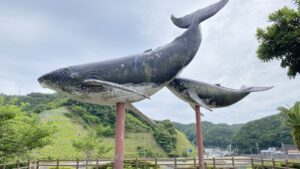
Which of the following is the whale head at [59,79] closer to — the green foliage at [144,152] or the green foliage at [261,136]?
the green foliage at [144,152]

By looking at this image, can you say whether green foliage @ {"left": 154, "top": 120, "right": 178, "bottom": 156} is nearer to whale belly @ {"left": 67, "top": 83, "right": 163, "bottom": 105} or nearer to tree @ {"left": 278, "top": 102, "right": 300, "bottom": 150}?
tree @ {"left": 278, "top": 102, "right": 300, "bottom": 150}

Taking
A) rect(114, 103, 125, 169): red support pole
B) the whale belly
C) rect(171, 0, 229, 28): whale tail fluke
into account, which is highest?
rect(171, 0, 229, 28): whale tail fluke

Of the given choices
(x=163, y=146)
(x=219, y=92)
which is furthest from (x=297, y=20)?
(x=163, y=146)

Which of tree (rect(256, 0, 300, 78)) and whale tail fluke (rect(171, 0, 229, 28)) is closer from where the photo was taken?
whale tail fluke (rect(171, 0, 229, 28))

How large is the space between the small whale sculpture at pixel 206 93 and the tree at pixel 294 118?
5.13 metres

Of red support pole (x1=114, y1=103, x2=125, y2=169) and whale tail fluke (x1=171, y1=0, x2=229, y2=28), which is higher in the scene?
whale tail fluke (x1=171, y1=0, x2=229, y2=28)

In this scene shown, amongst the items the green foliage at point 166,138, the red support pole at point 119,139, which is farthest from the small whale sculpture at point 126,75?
the green foliage at point 166,138

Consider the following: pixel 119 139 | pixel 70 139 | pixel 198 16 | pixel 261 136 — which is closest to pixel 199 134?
pixel 119 139

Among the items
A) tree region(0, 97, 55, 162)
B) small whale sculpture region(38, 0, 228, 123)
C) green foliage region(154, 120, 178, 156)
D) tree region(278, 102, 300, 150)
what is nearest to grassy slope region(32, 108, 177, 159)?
green foliage region(154, 120, 178, 156)

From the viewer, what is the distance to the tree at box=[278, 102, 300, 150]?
1261 centimetres

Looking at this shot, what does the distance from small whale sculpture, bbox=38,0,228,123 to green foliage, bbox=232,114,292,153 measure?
6429 centimetres

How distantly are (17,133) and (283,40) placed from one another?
1059 centimetres

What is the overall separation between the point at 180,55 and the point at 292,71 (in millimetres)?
6701

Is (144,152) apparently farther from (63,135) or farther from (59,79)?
(59,79)
